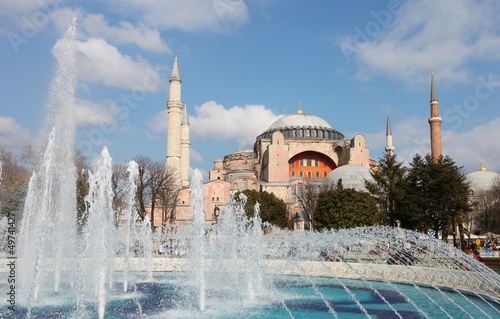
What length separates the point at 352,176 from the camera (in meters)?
42.7

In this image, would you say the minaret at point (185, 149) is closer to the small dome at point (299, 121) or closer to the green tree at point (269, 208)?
the small dome at point (299, 121)

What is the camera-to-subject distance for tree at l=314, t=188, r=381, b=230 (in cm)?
2798

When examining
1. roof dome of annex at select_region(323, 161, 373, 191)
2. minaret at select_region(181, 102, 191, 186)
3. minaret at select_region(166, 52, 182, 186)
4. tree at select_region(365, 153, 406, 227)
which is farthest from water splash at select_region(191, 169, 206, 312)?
minaret at select_region(181, 102, 191, 186)

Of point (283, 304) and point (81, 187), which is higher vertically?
point (81, 187)

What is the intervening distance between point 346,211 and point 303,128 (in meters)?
26.8

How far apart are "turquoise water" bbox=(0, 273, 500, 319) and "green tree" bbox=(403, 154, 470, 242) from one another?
1176 cm

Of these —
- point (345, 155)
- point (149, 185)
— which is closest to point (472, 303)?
point (149, 185)

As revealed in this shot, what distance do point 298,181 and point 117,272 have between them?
104ft

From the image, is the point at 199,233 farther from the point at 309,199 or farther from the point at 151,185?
the point at 309,199

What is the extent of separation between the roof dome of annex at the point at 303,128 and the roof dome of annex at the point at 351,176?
9783 millimetres

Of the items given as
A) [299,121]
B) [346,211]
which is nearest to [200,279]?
[346,211]

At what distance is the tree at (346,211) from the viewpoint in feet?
91.8

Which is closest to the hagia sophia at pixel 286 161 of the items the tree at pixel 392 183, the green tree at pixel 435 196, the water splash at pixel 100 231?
the tree at pixel 392 183

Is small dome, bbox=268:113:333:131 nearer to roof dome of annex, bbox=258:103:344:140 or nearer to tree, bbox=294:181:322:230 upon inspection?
roof dome of annex, bbox=258:103:344:140
